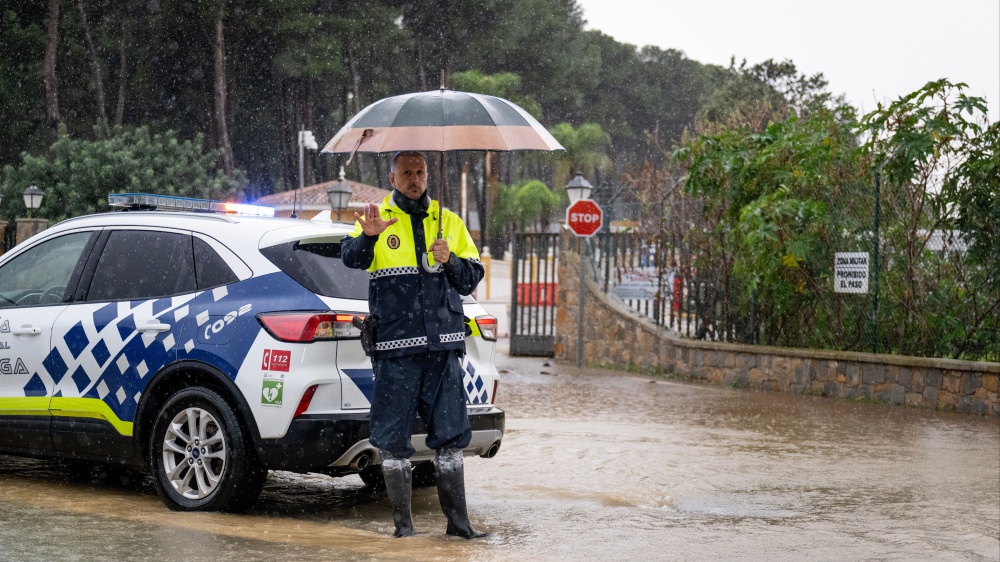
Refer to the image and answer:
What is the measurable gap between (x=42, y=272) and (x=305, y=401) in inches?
87.7

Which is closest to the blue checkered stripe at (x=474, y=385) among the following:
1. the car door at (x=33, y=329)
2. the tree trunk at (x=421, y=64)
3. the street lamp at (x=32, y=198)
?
the car door at (x=33, y=329)

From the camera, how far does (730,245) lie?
16422 mm

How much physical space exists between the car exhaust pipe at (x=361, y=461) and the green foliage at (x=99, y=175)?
38.6 metres

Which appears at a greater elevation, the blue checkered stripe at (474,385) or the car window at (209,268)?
the car window at (209,268)

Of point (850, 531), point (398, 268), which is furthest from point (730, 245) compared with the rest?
point (398, 268)

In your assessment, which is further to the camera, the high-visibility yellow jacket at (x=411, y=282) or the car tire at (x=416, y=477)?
the car tire at (x=416, y=477)

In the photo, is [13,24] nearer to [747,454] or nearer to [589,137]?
[589,137]

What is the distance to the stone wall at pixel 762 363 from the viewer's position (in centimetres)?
1378

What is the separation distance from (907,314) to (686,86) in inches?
2675

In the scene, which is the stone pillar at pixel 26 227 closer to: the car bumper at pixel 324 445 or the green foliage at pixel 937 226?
the green foliage at pixel 937 226

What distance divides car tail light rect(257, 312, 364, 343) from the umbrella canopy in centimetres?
82

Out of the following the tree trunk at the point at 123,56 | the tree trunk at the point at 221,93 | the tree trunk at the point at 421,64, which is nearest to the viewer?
the tree trunk at the point at 221,93

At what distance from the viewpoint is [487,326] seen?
7188mm

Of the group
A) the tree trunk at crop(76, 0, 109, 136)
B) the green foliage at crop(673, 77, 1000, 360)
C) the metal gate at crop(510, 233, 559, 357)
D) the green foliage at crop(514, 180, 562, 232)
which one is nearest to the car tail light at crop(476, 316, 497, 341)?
the green foliage at crop(673, 77, 1000, 360)
